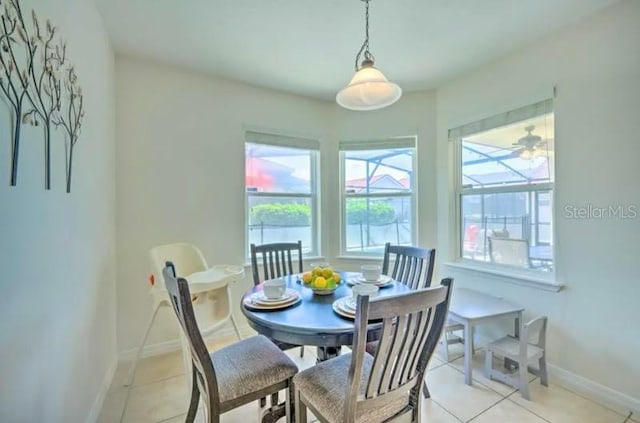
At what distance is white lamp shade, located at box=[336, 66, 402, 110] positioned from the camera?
181cm

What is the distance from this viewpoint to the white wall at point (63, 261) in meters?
1.05

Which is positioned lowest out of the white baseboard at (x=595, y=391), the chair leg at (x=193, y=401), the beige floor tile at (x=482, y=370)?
the beige floor tile at (x=482, y=370)

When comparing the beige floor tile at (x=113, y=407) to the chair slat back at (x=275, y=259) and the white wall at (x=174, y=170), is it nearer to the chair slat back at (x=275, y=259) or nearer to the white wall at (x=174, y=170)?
the white wall at (x=174, y=170)

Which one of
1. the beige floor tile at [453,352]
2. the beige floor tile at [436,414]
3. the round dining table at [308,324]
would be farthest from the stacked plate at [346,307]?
the beige floor tile at [453,352]

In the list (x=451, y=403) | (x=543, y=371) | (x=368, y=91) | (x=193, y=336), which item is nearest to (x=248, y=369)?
(x=193, y=336)

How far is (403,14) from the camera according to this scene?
2078 mm

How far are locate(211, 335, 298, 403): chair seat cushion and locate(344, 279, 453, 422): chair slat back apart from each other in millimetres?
475

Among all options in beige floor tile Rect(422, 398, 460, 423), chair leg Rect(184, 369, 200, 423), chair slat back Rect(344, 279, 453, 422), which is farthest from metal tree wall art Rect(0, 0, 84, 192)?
beige floor tile Rect(422, 398, 460, 423)

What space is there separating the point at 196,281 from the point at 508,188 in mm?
2655

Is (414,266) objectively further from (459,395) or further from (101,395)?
(101,395)

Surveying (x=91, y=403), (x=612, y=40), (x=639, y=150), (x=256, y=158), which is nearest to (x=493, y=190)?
(x=639, y=150)

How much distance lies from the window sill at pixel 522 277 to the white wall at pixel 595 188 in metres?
0.06

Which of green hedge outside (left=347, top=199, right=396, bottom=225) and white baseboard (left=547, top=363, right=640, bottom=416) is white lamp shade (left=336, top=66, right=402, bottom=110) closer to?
green hedge outside (left=347, top=199, right=396, bottom=225)

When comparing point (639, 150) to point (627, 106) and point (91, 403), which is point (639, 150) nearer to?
point (627, 106)
